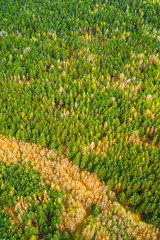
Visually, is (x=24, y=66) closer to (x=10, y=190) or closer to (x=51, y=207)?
(x=10, y=190)

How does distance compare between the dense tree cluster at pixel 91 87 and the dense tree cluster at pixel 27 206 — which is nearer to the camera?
the dense tree cluster at pixel 27 206

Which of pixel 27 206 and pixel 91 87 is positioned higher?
pixel 91 87

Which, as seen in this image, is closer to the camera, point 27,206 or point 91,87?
point 27,206

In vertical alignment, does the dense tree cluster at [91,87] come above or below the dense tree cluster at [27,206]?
above

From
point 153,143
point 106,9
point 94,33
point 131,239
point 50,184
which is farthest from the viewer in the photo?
point 106,9

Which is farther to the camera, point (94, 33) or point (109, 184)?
point (94, 33)

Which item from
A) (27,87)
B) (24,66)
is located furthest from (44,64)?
(27,87)

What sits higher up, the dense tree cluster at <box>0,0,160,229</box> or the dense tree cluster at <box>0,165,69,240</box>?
the dense tree cluster at <box>0,0,160,229</box>

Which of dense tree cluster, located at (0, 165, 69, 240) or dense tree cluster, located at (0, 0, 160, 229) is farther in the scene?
dense tree cluster, located at (0, 0, 160, 229)
